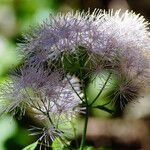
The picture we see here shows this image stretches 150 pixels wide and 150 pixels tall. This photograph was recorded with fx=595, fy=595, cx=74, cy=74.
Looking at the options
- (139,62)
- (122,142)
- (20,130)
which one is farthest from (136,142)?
(139,62)

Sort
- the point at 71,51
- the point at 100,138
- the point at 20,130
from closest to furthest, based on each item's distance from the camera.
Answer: the point at 71,51
the point at 20,130
the point at 100,138

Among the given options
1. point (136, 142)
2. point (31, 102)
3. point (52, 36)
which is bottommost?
point (136, 142)

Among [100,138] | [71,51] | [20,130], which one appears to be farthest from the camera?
[100,138]

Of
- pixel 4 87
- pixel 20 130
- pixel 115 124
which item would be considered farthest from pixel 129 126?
pixel 4 87

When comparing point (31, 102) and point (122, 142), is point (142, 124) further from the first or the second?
point (31, 102)

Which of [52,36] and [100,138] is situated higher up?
[52,36]

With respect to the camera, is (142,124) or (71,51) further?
(142,124)
